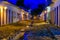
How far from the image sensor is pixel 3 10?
17.5m

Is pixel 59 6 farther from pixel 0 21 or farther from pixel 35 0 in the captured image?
pixel 35 0

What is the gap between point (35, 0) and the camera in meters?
91.4

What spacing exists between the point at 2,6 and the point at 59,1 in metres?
6.73

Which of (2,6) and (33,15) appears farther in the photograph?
(33,15)

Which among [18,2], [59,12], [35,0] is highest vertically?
[35,0]

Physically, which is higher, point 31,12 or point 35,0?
point 35,0

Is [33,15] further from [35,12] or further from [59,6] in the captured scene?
[59,6]

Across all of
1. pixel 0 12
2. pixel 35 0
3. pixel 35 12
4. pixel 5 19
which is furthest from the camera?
pixel 35 0

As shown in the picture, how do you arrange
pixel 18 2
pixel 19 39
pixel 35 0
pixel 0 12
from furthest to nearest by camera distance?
1. pixel 35 0
2. pixel 18 2
3. pixel 0 12
4. pixel 19 39

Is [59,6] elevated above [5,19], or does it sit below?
above

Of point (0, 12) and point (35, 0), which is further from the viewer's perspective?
point (35, 0)

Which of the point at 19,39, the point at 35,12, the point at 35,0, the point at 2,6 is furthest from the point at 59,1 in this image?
the point at 35,0

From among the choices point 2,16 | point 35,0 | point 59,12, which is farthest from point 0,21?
point 35,0

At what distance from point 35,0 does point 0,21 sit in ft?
249
